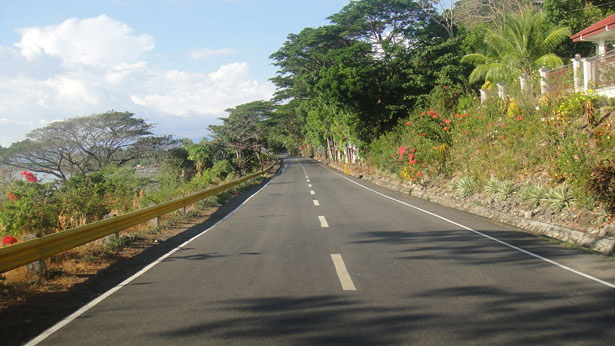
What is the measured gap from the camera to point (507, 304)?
502cm

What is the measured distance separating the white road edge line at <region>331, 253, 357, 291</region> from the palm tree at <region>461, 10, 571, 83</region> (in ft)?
66.5

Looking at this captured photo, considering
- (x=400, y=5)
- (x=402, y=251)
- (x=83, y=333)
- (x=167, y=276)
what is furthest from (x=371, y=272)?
(x=400, y=5)

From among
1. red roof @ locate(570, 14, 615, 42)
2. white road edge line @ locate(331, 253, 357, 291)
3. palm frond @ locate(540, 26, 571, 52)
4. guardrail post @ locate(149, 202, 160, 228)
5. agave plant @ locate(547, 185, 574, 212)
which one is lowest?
white road edge line @ locate(331, 253, 357, 291)

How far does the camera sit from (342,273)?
646cm

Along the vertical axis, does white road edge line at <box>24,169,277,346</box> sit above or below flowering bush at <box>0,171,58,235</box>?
below

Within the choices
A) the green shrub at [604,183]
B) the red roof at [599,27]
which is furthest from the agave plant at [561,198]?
the red roof at [599,27]

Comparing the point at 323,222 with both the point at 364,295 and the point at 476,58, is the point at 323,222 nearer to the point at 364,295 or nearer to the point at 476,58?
the point at 364,295

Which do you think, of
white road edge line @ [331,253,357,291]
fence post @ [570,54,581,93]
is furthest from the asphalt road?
fence post @ [570,54,581,93]

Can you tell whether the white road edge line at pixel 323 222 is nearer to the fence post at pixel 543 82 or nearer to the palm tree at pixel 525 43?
the fence post at pixel 543 82

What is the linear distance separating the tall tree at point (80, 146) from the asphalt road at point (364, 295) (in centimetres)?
2321

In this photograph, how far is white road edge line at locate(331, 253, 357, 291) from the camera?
576 cm

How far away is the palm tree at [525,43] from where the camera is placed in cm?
2386

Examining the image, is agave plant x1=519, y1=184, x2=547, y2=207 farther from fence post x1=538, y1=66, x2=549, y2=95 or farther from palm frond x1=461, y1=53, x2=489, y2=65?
palm frond x1=461, y1=53, x2=489, y2=65

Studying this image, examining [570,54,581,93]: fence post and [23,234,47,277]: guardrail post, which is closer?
[23,234,47,277]: guardrail post
